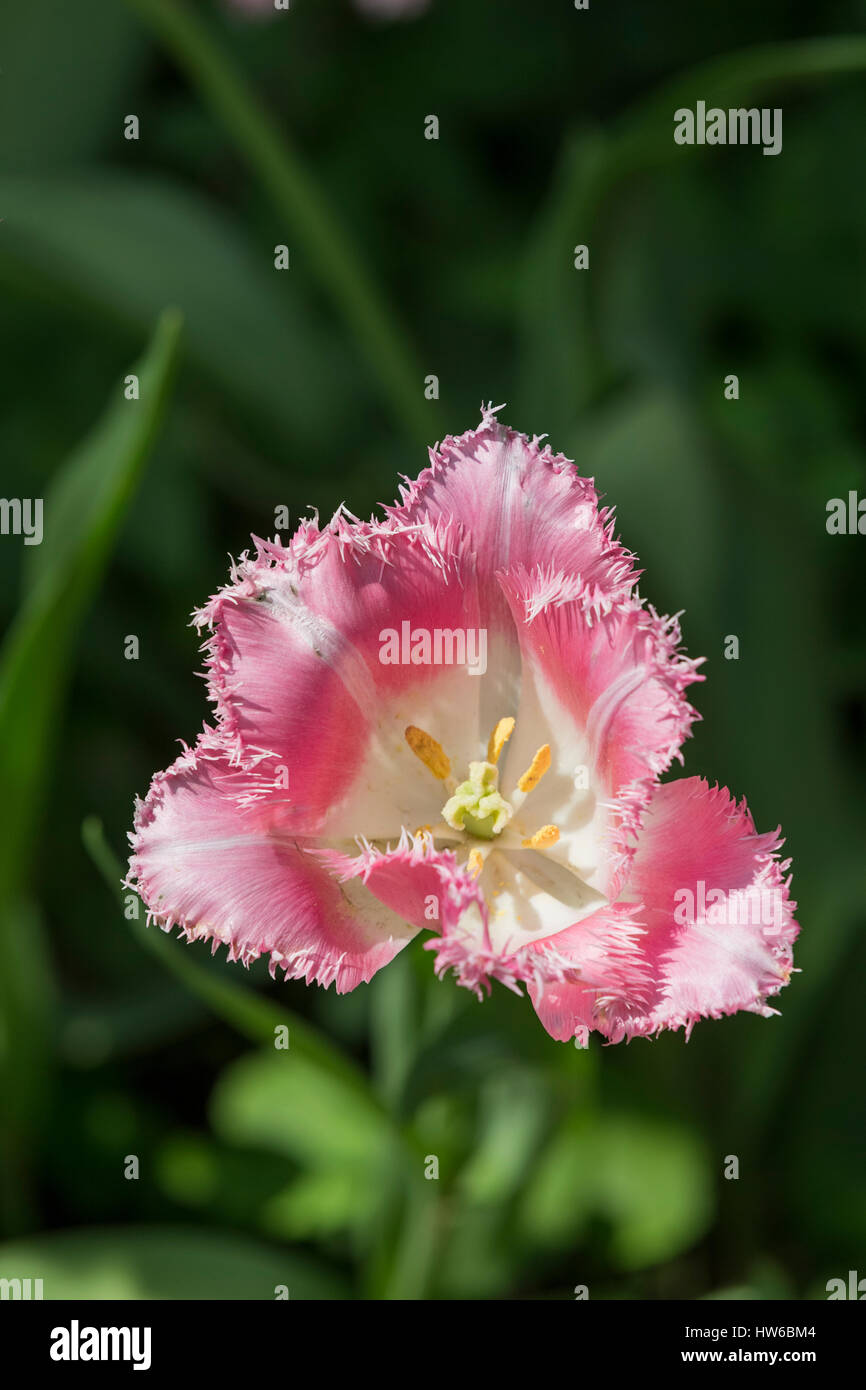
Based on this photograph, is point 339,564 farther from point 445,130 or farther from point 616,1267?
point 445,130

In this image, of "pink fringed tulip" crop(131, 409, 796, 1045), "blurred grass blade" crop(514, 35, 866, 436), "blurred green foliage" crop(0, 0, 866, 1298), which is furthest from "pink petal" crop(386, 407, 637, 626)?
"blurred grass blade" crop(514, 35, 866, 436)

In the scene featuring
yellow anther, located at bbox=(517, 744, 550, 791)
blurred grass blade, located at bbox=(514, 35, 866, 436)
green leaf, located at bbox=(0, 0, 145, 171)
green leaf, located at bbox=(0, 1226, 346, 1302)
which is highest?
green leaf, located at bbox=(0, 0, 145, 171)

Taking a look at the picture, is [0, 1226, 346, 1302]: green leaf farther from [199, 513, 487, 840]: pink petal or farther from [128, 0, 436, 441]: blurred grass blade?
[128, 0, 436, 441]: blurred grass blade

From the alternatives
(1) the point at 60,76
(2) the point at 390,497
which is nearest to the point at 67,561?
(2) the point at 390,497

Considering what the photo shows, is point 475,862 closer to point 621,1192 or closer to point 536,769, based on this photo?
point 536,769

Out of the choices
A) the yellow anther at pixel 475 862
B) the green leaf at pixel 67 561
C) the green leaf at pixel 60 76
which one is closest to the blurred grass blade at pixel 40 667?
the green leaf at pixel 67 561

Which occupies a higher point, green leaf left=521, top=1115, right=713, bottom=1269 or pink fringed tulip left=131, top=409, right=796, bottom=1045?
pink fringed tulip left=131, top=409, right=796, bottom=1045
